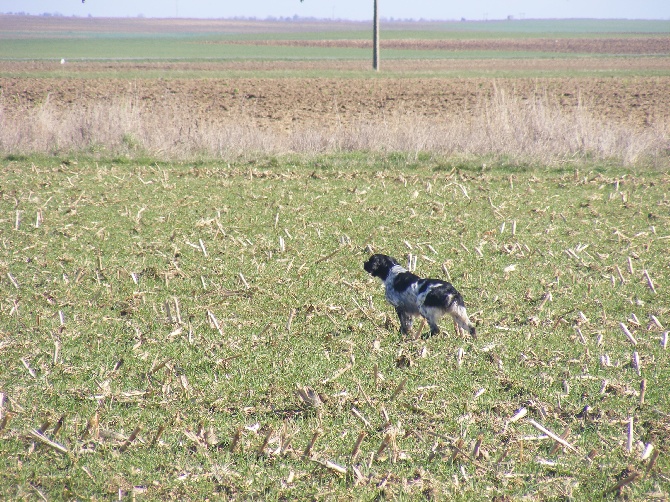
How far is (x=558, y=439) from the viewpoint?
5262 millimetres

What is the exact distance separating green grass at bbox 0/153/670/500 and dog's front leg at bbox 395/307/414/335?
0.14m

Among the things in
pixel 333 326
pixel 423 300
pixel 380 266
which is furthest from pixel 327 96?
pixel 423 300

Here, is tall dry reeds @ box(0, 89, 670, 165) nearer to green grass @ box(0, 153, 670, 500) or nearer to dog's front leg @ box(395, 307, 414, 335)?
green grass @ box(0, 153, 670, 500)

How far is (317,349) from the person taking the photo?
7281mm

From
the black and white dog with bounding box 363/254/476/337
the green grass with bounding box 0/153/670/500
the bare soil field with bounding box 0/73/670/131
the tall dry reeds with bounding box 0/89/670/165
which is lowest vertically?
the green grass with bounding box 0/153/670/500

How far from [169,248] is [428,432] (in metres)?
6.65

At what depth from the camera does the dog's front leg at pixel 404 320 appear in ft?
25.0

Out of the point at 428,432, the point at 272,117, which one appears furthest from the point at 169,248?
the point at 272,117

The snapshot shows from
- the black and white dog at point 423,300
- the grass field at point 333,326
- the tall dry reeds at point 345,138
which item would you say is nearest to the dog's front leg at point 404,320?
the black and white dog at point 423,300

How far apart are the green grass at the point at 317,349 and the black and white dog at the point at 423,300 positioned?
0.25 meters

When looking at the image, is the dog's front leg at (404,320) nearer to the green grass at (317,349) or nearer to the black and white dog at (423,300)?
the black and white dog at (423,300)

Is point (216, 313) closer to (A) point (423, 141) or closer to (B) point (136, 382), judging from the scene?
(B) point (136, 382)

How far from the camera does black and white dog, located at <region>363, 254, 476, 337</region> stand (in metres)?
7.14

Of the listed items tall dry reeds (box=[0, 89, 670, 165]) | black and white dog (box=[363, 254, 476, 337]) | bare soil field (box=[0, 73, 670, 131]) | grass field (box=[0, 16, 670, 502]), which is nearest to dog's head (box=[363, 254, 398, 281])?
black and white dog (box=[363, 254, 476, 337])
